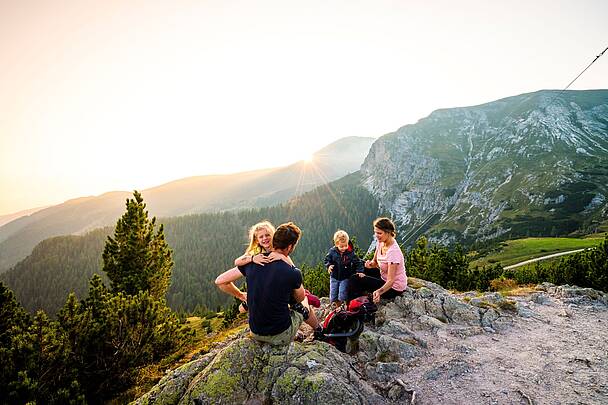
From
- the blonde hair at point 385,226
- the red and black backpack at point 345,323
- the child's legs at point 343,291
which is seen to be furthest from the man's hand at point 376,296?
the blonde hair at point 385,226

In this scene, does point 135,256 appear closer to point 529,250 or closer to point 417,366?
point 417,366

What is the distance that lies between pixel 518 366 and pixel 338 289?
5.46m

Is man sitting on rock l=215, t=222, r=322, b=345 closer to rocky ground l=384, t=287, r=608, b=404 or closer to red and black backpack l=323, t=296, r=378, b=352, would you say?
red and black backpack l=323, t=296, r=378, b=352

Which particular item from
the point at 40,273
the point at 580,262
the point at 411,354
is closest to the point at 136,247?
the point at 411,354

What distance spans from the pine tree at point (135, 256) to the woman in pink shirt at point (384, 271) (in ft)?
51.7

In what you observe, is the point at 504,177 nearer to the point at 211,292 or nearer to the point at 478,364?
the point at 211,292

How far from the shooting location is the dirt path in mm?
6781

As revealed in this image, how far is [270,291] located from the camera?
21.2 ft

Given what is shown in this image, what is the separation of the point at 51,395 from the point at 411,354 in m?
11.1

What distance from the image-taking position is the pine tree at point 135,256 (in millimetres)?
20359

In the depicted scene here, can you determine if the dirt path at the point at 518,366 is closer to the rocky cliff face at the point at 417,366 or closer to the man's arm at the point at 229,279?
the rocky cliff face at the point at 417,366

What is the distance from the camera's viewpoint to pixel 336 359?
746cm

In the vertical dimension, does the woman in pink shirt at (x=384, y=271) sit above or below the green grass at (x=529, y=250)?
above

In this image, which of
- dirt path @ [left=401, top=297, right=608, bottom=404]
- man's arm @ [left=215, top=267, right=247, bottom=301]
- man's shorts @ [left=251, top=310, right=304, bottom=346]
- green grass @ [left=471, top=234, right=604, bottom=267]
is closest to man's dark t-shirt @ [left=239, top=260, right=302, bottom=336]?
man's shorts @ [left=251, top=310, right=304, bottom=346]
